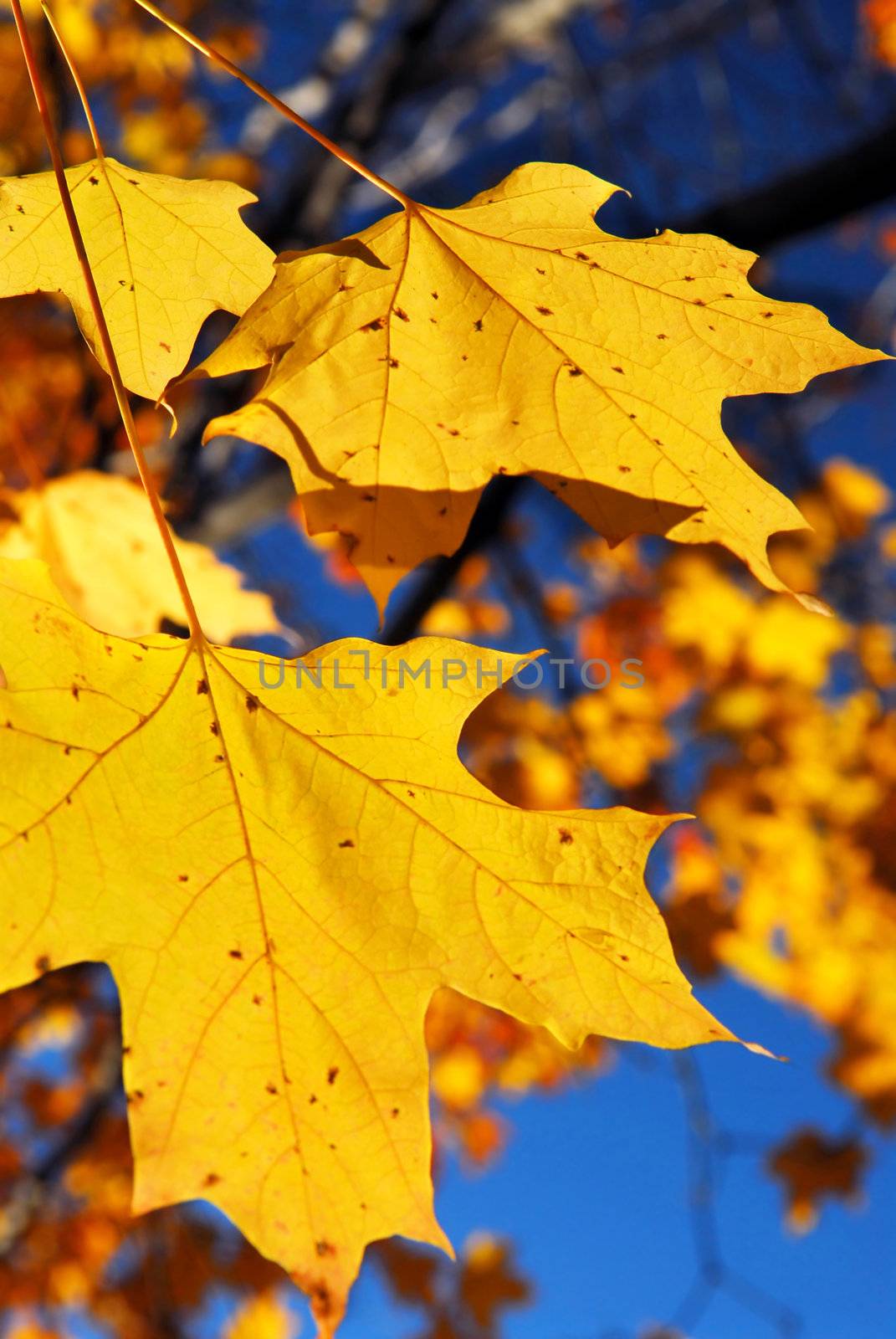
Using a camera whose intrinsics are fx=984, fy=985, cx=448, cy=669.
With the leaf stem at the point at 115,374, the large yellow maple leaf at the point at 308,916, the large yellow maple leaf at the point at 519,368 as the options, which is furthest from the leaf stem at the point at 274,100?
the large yellow maple leaf at the point at 308,916

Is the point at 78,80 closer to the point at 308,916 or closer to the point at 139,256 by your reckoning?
the point at 139,256

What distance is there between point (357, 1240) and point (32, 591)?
27.9 inches

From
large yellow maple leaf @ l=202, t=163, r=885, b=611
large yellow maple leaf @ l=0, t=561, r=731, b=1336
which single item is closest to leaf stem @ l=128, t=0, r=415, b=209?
large yellow maple leaf @ l=202, t=163, r=885, b=611

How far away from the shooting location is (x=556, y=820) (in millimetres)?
987

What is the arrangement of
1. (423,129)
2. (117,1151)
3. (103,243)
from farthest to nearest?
(423,129), (117,1151), (103,243)

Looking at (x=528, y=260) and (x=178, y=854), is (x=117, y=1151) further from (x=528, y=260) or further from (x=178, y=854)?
(x=528, y=260)

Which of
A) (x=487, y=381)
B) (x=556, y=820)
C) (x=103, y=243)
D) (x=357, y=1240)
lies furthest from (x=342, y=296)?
(x=357, y=1240)

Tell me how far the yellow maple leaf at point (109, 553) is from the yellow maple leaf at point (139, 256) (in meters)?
0.42

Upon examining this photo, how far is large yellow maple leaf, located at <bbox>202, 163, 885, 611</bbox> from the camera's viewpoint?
3.64ft

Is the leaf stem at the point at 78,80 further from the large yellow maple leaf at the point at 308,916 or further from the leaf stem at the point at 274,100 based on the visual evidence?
the large yellow maple leaf at the point at 308,916

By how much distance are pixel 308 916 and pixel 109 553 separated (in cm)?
102

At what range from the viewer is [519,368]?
3.93 ft

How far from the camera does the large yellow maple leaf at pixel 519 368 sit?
43.7 inches

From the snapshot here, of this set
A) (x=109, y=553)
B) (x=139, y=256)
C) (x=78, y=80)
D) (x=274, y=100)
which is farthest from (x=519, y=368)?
(x=109, y=553)
